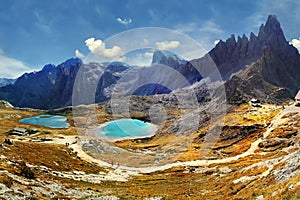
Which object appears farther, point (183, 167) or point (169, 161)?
point (169, 161)

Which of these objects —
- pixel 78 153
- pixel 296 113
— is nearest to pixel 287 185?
pixel 78 153

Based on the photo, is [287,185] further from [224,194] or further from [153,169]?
[153,169]

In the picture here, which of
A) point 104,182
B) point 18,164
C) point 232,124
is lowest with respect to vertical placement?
point 104,182

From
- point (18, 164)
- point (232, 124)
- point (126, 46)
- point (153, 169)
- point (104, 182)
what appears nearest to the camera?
point (126, 46)

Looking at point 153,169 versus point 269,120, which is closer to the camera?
point 153,169

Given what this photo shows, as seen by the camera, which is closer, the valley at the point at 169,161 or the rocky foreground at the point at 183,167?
the rocky foreground at the point at 183,167

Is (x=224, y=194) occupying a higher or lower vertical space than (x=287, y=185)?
lower

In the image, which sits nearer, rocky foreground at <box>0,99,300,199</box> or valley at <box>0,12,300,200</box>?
rocky foreground at <box>0,99,300,199</box>

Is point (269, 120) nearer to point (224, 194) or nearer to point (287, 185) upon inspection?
point (224, 194)

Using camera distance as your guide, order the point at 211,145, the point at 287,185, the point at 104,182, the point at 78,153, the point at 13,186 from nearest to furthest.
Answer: the point at 287,185 → the point at 13,186 → the point at 104,182 → the point at 78,153 → the point at 211,145
